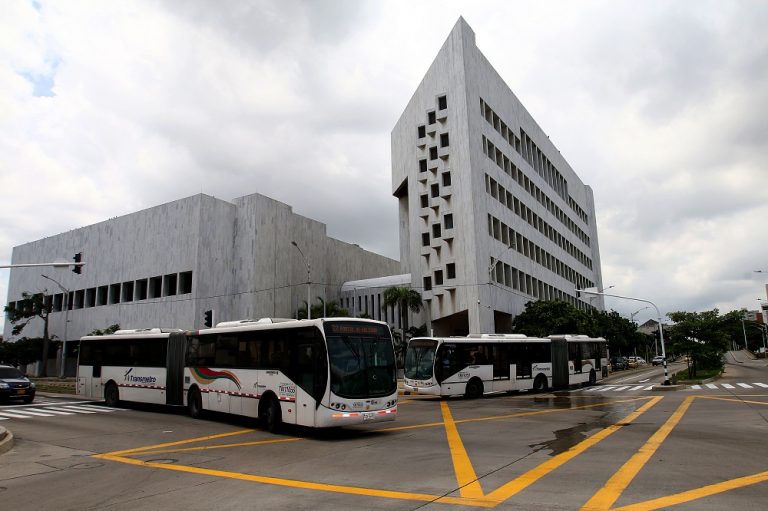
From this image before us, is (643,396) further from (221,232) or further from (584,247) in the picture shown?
(584,247)

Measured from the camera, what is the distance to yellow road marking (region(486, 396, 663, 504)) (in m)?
7.81

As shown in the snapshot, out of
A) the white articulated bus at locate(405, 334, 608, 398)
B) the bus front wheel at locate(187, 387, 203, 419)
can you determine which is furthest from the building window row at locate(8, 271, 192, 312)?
the bus front wheel at locate(187, 387, 203, 419)

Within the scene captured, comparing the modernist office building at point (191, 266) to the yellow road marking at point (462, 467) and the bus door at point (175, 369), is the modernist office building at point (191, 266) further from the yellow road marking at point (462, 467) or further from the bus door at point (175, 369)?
the yellow road marking at point (462, 467)

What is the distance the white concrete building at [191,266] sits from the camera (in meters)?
60.9

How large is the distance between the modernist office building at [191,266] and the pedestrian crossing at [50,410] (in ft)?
115

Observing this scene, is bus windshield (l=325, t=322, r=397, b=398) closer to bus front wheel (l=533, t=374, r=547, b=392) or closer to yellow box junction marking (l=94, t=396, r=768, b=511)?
yellow box junction marking (l=94, t=396, r=768, b=511)

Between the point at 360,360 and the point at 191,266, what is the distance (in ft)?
164

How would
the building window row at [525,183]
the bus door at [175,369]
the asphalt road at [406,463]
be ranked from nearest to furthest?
the asphalt road at [406,463], the bus door at [175,369], the building window row at [525,183]

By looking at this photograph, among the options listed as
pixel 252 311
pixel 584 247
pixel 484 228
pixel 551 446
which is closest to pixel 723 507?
pixel 551 446

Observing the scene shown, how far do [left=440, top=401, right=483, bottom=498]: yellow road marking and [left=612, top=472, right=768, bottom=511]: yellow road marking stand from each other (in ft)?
6.69

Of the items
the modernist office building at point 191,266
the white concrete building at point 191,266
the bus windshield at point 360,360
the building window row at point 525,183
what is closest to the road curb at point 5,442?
the bus windshield at point 360,360

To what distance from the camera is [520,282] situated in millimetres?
61344

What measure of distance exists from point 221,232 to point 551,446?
56.0m

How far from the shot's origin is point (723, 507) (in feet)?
22.6
